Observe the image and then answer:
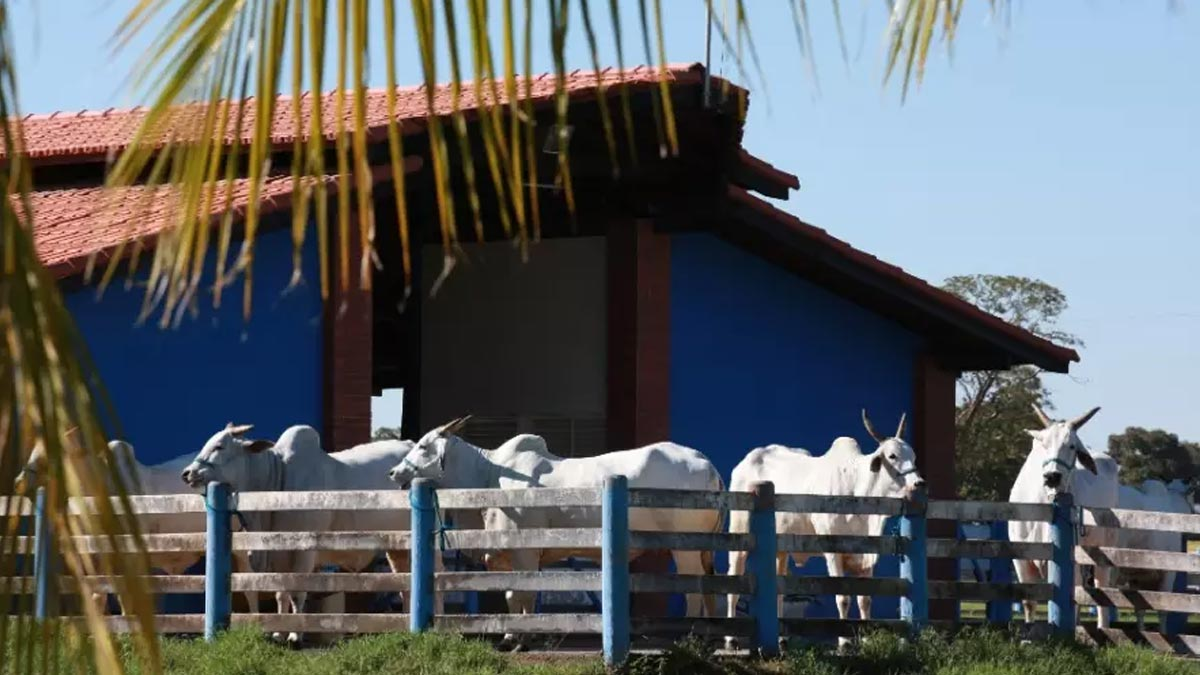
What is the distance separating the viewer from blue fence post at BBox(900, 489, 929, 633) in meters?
12.6

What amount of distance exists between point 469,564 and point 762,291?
558cm

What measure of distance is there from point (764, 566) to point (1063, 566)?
264 cm

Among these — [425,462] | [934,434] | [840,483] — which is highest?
[934,434]

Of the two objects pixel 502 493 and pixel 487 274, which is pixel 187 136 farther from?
pixel 487 274

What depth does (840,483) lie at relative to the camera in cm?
1481

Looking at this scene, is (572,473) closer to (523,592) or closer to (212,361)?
(523,592)

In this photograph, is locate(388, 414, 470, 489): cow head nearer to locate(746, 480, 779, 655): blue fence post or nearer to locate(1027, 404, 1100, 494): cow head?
locate(746, 480, 779, 655): blue fence post

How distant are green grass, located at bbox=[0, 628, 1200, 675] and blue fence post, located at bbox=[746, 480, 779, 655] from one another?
0.76ft

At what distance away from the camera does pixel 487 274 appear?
21453 millimetres

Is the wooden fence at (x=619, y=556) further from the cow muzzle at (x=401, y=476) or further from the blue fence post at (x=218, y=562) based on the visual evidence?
the cow muzzle at (x=401, y=476)

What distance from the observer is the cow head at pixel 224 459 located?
45.1 ft

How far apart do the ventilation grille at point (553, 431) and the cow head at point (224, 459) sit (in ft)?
21.8

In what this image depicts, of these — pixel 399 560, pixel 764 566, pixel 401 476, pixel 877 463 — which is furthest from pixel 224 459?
pixel 877 463

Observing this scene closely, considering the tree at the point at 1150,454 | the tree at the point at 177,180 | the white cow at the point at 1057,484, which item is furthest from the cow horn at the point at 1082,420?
the tree at the point at 1150,454
